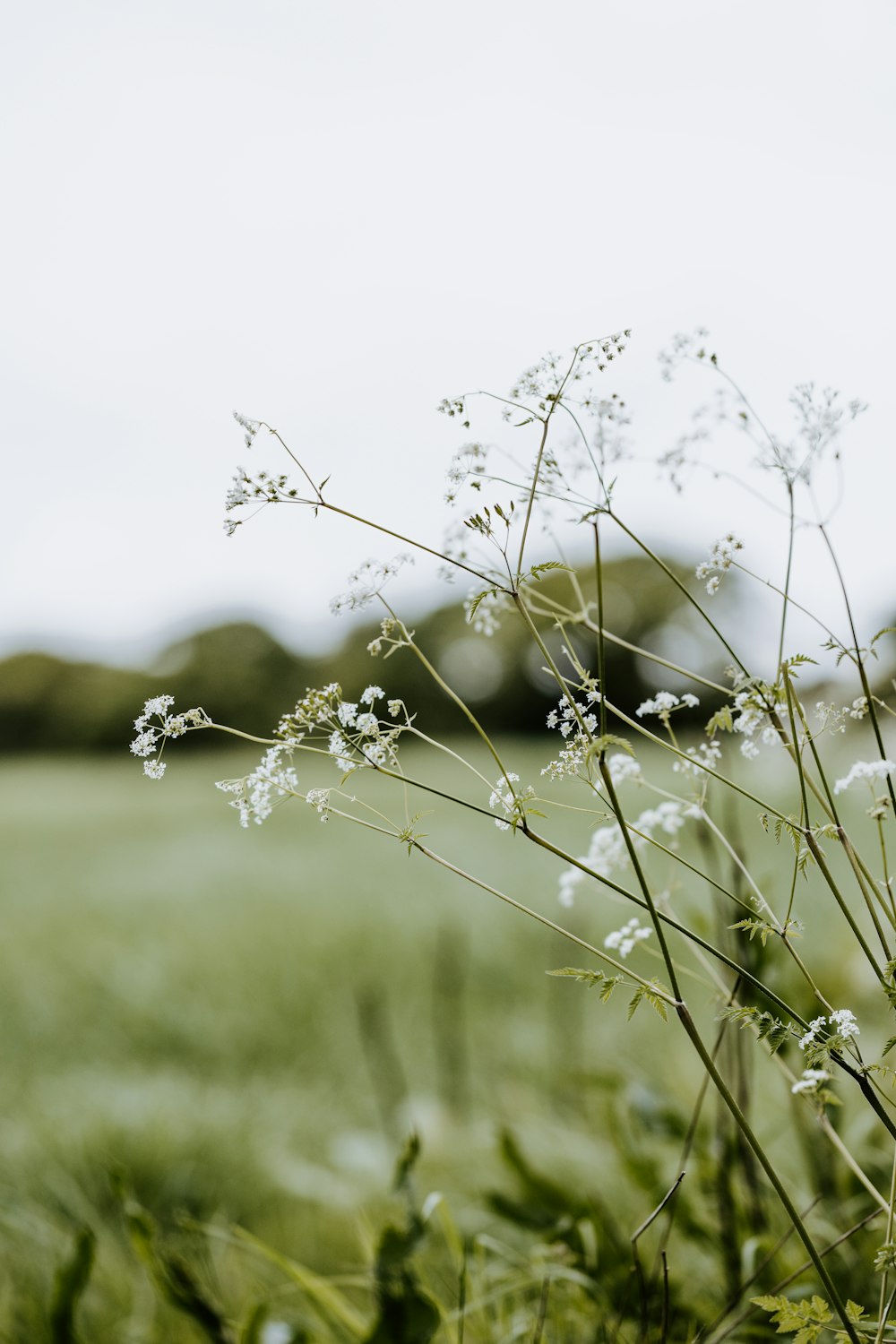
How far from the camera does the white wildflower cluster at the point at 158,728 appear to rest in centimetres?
70

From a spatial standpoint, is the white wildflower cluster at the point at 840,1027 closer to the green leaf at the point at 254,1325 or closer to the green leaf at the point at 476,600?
the green leaf at the point at 476,600

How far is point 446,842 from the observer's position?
5.94m

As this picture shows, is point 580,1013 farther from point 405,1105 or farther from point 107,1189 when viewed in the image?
point 107,1189

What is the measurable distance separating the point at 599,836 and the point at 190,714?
1.32ft

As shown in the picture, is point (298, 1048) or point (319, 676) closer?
point (298, 1048)

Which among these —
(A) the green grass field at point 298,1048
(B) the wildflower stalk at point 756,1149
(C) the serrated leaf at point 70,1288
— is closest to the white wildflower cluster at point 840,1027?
(B) the wildflower stalk at point 756,1149

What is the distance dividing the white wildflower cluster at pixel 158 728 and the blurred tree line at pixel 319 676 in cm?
645

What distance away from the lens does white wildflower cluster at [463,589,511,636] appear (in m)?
0.77

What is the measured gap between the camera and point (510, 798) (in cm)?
72

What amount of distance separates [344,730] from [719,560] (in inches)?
12.6

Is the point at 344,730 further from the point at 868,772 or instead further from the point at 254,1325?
the point at 254,1325

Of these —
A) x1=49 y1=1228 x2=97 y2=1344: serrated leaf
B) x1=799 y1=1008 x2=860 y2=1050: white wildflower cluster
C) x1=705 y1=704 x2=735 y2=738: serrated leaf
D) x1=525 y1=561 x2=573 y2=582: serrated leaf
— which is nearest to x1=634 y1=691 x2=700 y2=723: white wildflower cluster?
x1=705 y1=704 x2=735 y2=738: serrated leaf

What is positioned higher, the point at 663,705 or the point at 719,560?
the point at 719,560

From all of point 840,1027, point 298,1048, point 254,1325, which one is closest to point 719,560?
point 840,1027
